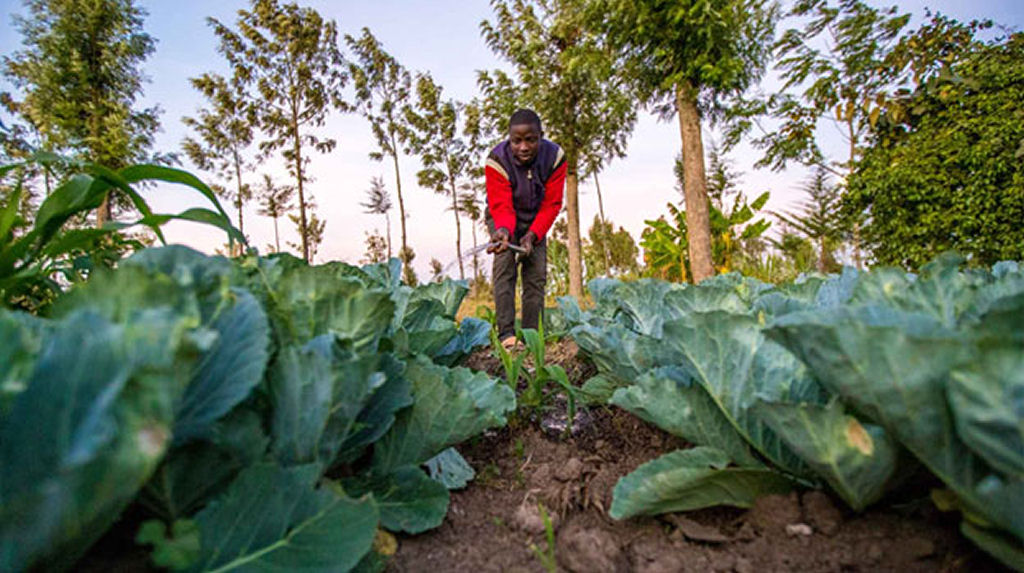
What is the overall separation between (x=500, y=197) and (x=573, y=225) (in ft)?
32.6

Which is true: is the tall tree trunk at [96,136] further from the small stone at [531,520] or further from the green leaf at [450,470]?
the small stone at [531,520]

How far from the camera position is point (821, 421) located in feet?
2.10

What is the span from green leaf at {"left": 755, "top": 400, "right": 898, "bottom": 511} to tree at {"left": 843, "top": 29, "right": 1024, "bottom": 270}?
372 inches

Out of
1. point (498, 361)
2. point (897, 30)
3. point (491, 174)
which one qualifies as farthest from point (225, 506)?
point (897, 30)

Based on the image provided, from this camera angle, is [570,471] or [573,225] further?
[573,225]

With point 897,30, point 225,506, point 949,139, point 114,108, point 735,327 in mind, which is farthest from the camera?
point 114,108

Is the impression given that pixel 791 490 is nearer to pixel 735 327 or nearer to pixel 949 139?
pixel 735 327

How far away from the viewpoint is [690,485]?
31.6 inches

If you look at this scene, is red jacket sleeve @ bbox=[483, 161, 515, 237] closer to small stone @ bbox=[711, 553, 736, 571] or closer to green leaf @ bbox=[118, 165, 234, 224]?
green leaf @ bbox=[118, 165, 234, 224]

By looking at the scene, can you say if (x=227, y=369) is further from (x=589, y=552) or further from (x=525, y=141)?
(x=525, y=141)

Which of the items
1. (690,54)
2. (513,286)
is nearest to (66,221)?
(513,286)

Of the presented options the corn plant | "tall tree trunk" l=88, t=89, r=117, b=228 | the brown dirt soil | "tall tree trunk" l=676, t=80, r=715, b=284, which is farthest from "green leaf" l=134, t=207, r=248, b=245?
"tall tree trunk" l=88, t=89, r=117, b=228

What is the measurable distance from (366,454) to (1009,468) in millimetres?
966

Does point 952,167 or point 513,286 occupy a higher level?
point 952,167
